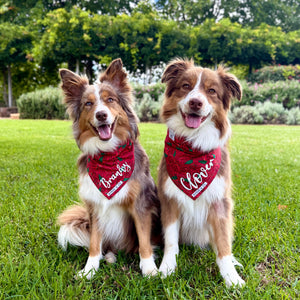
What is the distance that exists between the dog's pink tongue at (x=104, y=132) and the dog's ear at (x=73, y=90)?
377mm

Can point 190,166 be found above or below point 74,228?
above

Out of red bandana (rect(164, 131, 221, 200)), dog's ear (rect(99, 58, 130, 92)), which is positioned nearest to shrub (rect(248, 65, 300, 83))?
dog's ear (rect(99, 58, 130, 92))

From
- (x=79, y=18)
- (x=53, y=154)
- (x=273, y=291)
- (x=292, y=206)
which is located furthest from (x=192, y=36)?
(x=273, y=291)

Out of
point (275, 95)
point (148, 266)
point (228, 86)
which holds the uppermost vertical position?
point (275, 95)

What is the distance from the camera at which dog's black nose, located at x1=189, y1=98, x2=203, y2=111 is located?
227cm

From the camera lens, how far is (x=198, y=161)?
2484 millimetres

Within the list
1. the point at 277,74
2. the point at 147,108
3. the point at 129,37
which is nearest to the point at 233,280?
the point at 147,108

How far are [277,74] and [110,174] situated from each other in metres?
23.3

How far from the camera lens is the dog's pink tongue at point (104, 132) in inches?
99.8

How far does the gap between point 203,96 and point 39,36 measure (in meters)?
26.4

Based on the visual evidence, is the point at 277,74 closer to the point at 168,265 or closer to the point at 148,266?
the point at 168,265

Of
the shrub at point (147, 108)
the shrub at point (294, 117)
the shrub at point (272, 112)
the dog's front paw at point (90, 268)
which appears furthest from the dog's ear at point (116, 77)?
the shrub at point (294, 117)

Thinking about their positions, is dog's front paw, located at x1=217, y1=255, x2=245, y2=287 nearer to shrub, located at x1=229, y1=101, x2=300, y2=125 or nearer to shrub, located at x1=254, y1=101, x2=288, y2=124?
shrub, located at x1=229, y1=101, x2=300, y2=125

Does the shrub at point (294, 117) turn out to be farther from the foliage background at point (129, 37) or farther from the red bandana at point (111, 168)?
the red bandana at point (111, 168)
